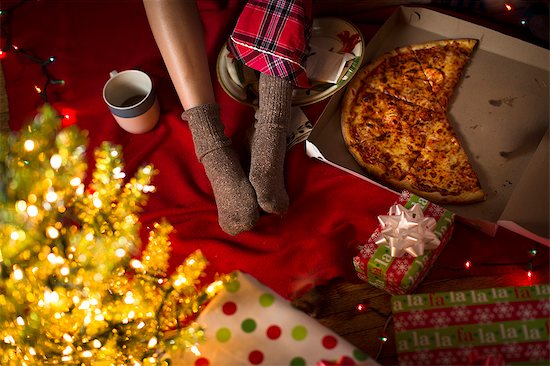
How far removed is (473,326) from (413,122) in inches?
25.7

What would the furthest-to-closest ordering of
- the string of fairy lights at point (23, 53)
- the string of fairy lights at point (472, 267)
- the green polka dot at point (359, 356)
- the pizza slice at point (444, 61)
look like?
the string of fairy lights at point (23, 53), the pizza slice at point (444, 61), the string of fairy lights at point (472, 267), the green polka dot at point (359, 356)

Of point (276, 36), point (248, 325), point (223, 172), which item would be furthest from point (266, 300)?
point (276, 36)

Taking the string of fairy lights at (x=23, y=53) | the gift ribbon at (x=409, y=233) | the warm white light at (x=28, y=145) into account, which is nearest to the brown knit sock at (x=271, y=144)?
the gift ribbon at (x=409, y=233)

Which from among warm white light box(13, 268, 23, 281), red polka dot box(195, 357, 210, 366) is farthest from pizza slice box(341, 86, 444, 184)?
warm white light box(13, 268, 23, 281)

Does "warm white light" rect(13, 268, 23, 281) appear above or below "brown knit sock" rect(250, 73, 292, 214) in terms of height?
above

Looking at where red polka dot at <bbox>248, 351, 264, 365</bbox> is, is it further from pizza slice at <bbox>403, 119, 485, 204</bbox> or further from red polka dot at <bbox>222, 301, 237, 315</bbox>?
pizza slice at <bbox>403, 119, 485, 204</bbox>

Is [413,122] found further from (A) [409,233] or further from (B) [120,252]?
(B) [120,252]

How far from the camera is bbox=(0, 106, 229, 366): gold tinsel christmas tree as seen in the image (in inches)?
37.2

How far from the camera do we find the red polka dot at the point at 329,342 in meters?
1.05

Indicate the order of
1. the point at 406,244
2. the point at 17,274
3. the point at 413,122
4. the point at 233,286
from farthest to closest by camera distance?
the point at 413,122 → the point at 406,244 → the point at 233,286 → the point at 17,274

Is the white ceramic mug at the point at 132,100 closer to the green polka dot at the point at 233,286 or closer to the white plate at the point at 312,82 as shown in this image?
the white plate at the point at 312,82

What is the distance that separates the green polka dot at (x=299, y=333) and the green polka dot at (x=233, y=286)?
0.47 feet

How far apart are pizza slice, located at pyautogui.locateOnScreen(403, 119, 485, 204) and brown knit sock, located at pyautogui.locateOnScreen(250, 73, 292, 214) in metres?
0.34

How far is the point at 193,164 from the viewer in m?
1.72
